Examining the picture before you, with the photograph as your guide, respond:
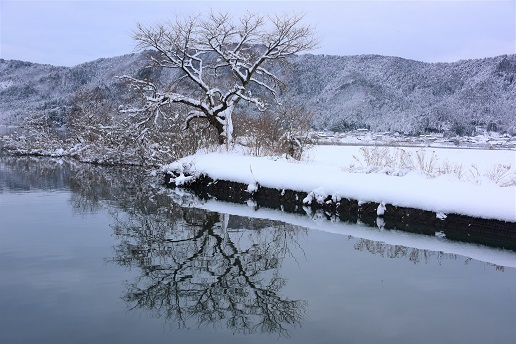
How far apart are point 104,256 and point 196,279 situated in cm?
226

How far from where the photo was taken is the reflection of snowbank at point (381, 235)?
32.1 feet

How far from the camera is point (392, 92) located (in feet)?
282

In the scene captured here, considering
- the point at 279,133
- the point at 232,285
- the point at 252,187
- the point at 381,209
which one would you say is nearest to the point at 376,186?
the point at 381,209

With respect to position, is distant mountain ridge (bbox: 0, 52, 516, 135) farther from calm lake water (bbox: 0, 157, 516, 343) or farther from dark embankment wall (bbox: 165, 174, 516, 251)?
calm lake water (bbox: 0, 157, 516, 343)

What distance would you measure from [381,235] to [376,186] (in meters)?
2.53

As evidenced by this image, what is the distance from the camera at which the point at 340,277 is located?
786 centimetres

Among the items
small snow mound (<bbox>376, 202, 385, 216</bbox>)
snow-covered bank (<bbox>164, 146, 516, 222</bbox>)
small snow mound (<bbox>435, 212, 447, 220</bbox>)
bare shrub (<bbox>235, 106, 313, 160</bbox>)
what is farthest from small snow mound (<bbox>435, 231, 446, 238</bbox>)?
bare shrub (<bbox>235, 106, 313, 160</bbox>)

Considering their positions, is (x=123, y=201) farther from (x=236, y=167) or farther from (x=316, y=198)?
(x=316, y=198)

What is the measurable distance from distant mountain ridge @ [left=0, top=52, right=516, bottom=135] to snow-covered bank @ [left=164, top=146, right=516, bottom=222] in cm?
4331

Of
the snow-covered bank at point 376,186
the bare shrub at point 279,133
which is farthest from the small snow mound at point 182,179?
the bare shrub at point 279,133

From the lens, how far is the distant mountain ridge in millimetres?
69500

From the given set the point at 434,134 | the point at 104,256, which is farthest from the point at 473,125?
the point at 104,256

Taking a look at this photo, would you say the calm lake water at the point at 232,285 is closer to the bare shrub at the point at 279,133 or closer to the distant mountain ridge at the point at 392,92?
the bare shrub at the point at 279,133

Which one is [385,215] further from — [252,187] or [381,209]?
[252,187]
